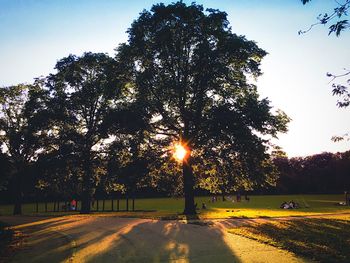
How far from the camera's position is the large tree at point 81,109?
40281 millimetres

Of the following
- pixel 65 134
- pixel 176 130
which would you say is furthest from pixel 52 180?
pixel 176 130

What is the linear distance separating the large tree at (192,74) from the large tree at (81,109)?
8.97 metres

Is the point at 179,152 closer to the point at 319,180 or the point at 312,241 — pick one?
the point at 312,241

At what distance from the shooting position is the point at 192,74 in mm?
32219

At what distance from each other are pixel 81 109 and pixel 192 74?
17408mm

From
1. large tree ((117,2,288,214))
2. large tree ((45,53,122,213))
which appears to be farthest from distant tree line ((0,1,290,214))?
large tree ((45,53,122,213))

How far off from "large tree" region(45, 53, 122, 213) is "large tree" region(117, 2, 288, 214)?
8.97 metres

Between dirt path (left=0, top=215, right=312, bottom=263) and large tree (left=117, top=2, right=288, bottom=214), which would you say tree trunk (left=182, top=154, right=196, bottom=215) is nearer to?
large tree (left=117, top=2, right=288, bottom=214)

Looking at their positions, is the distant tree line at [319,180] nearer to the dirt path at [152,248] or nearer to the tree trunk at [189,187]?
the tree trunk at [189,187]

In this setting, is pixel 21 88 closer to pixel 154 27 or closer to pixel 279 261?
pixel 154 27

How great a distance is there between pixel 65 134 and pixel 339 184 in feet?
343

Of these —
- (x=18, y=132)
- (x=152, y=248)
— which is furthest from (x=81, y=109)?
(x=152, y=248)

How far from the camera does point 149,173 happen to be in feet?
110

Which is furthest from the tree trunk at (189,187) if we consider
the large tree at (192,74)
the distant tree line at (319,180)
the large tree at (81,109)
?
the distant tree line at (319,180)
